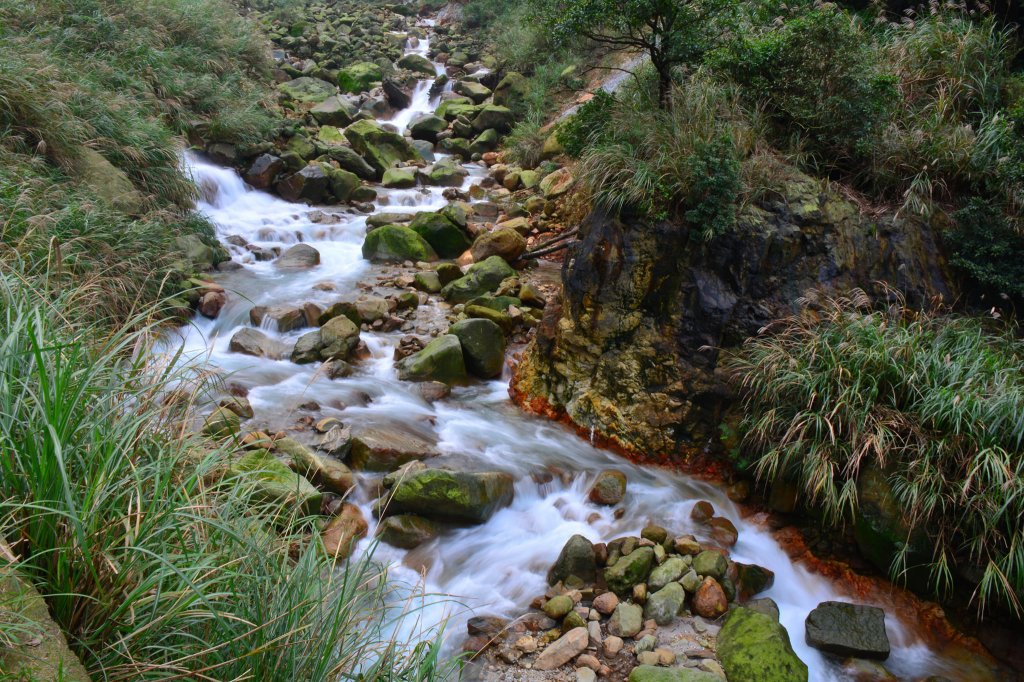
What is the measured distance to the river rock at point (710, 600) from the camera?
4.02m

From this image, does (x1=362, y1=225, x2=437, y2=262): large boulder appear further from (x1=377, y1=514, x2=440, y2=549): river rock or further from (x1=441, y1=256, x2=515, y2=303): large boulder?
(x1=377, y1=514, x2=440, y2=549): river rock

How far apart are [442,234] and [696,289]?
18.1ft

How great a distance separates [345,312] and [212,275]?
2.34 m

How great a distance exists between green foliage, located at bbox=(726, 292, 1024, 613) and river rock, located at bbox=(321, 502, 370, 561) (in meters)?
2.94

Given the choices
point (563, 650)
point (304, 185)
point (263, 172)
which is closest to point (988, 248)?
point (563, 650)

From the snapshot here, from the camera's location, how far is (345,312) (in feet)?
25.3

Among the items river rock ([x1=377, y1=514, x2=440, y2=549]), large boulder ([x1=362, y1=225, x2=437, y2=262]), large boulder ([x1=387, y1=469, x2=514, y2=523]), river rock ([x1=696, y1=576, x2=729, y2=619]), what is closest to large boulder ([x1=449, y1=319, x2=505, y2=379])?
large boulder ([x1=387, y1=469, x2=514, y2=523])

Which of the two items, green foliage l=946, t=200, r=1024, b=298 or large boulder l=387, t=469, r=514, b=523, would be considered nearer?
large boulder l=387, t=469, r=514, b=523

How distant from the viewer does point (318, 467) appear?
466 cm

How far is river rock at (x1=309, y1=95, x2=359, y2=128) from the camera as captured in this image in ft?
49.5

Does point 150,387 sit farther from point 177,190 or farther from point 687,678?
point 177,190

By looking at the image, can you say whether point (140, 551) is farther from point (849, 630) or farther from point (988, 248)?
point (988, 248)

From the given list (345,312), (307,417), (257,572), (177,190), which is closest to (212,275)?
(177,190)

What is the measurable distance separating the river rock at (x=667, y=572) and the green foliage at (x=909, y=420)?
3.34 ft
